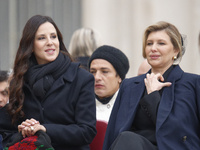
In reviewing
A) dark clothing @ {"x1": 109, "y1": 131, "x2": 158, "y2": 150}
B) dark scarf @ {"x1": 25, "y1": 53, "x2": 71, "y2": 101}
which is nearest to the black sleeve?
dark clothing @ {"x1": 109, "y1": 131, "x2": 158, "y2": 150}

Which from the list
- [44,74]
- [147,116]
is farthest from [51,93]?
[147,116]

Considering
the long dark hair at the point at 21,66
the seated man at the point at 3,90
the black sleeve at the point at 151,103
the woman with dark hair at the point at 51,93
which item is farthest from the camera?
the seated man at the point at 3,90

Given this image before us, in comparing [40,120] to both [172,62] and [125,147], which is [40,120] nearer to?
[125,147]

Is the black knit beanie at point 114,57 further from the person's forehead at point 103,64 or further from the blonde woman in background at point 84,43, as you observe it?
the blonde woman in background at point 84,43

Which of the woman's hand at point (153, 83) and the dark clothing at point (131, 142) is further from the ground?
the woman's hand at point (153, 83)

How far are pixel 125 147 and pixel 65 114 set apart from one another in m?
0.83

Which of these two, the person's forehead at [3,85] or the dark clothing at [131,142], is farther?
the person's forehead at [3,85]

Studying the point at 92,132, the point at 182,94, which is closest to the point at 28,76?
the point at 92,132

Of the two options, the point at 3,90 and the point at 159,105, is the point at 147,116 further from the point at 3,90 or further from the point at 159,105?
the point at 3,90

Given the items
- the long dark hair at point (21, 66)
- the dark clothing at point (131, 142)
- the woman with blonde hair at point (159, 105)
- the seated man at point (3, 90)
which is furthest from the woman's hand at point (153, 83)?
the seated man at point (3, 90)

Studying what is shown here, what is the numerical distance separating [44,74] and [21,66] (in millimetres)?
281

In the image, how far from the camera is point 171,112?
4227mm

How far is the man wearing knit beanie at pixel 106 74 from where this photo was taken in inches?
219

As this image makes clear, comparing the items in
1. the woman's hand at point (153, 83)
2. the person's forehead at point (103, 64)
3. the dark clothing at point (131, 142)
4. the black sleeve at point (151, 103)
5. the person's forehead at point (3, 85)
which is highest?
the woman's hand at point (153, 83)
